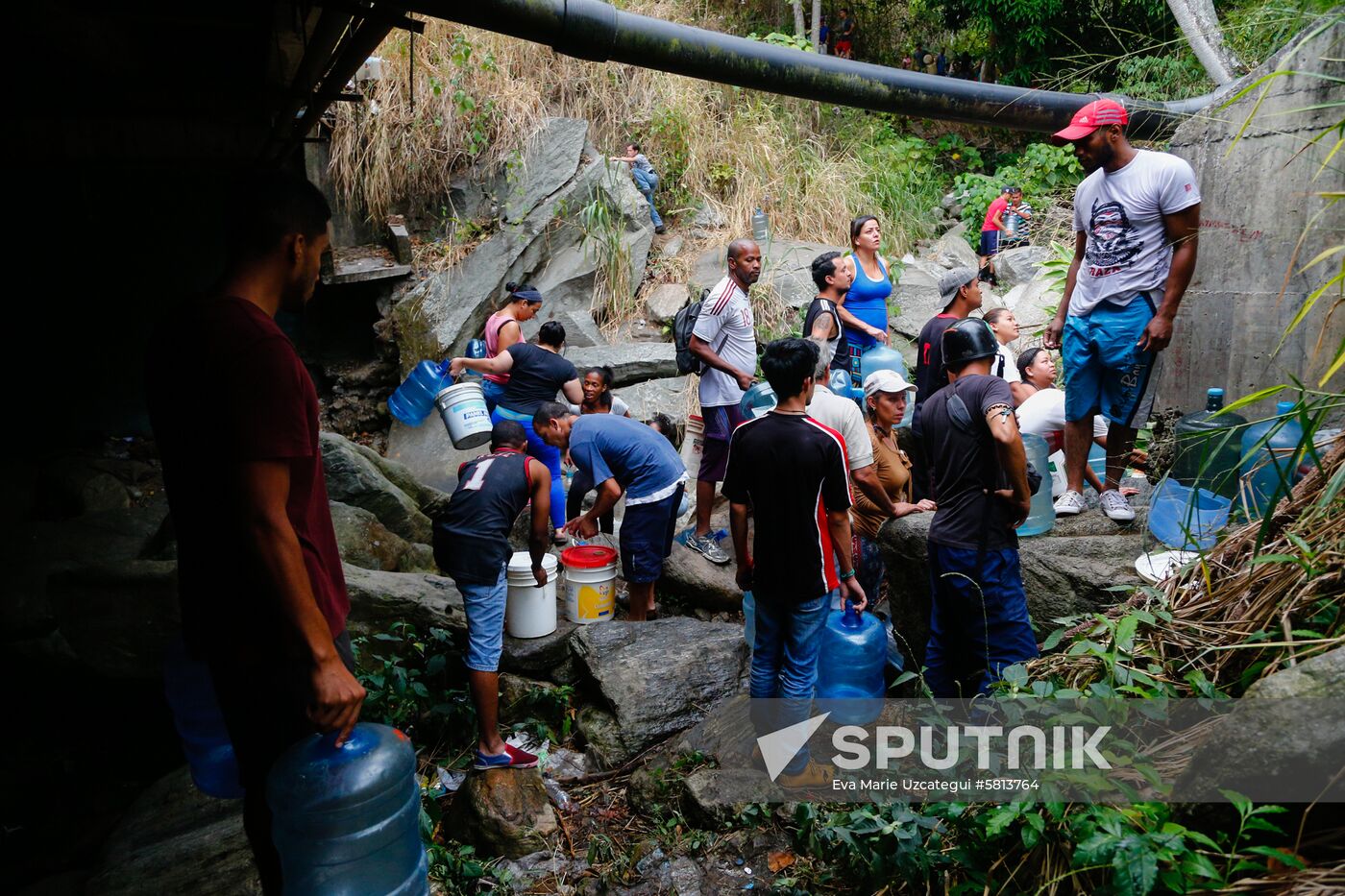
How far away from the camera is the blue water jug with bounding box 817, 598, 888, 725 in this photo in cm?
450

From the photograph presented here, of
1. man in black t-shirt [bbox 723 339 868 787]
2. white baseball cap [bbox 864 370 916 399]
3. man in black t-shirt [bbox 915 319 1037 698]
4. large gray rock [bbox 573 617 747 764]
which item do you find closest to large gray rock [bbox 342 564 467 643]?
large gray rock [bbox 573 617 747 764]

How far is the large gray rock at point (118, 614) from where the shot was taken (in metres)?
4.58

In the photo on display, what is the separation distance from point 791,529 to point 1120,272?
198cm

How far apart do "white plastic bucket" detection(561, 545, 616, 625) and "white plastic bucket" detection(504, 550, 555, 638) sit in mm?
261

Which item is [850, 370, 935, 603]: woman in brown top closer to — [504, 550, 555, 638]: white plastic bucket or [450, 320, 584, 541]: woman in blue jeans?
[504, 550, 555, 638]: white plastic bucket

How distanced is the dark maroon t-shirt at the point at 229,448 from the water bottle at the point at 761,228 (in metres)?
9.55

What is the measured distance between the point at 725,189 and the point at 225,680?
36.8 ft

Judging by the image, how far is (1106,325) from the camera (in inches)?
171

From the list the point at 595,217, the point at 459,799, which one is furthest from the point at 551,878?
the point at 595,217

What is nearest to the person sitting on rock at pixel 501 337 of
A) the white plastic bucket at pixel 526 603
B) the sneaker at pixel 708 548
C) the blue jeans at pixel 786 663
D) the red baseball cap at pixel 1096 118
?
the sneaker at pixel 708 548

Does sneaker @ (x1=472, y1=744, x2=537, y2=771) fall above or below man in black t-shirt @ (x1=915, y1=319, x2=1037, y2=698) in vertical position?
below

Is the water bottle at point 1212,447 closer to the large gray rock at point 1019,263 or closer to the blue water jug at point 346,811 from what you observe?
the blue water jug at point 346,811

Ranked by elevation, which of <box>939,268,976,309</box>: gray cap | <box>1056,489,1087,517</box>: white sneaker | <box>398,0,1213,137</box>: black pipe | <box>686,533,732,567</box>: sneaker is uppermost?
<box>398,0,1213,137</box>: black pipe

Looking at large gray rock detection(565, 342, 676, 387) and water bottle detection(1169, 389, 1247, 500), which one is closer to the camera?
water bottle detection(1169, 389, 1247, 500)
